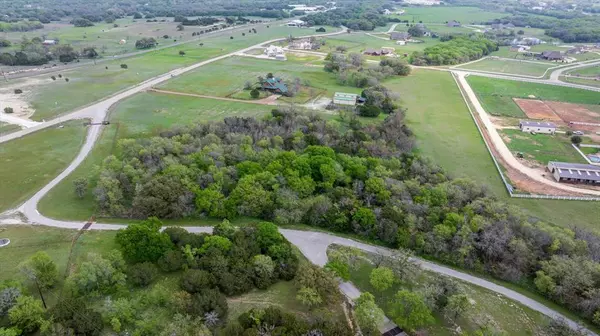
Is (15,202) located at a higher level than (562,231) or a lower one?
higher

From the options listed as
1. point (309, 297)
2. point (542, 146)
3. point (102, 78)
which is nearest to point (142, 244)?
point (309, 297)

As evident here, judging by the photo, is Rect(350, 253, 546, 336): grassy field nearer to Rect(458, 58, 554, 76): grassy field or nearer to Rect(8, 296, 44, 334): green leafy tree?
Rect(8, 296, 44, 334): green leafy tree

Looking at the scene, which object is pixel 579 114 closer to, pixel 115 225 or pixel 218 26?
pixel 115 225

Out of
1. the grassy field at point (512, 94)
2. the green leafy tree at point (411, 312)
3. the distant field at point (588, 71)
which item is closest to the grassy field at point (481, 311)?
the green leafy tree at point (411, 312)

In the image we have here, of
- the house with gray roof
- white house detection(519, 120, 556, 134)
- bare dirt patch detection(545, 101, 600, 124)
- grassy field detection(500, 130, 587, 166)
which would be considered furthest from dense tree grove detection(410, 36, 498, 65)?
the house with gray roof

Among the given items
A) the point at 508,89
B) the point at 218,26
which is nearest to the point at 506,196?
the point at 508,89
